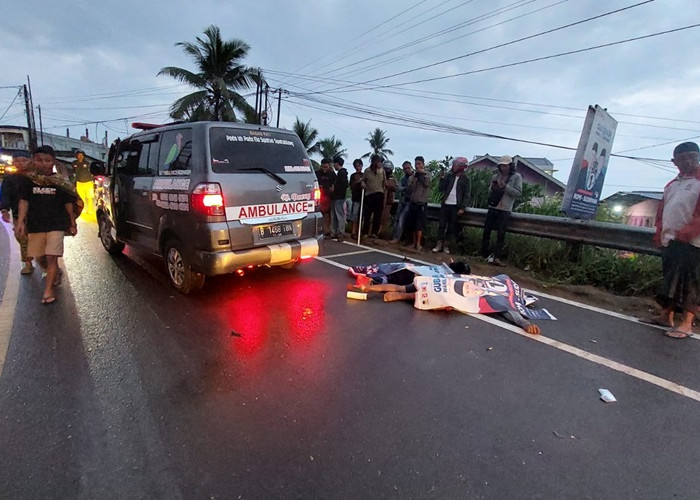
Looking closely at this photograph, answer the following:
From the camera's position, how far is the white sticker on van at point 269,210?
408 centimetres

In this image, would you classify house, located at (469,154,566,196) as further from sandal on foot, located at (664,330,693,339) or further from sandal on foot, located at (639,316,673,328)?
sandal on foot, located at (664,330,693,339)

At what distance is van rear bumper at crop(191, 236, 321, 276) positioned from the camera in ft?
13.1

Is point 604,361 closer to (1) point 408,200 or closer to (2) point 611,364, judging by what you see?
(2) point 611,364

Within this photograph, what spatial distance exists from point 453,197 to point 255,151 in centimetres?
419

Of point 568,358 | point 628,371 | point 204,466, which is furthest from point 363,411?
point 628,371

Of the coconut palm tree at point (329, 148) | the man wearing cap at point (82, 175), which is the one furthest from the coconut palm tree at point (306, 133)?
the man wearing cap at point (82, 175)

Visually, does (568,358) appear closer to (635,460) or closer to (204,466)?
(635,460)

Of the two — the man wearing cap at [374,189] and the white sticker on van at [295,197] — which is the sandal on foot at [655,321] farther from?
the man wearing cap at [374,189]

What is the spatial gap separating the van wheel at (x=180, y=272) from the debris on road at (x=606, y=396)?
4045mm

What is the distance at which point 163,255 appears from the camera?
15.5ft

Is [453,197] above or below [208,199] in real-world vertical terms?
above

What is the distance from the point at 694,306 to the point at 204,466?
4665mm

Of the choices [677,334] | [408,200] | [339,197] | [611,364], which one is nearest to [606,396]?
[611,364]

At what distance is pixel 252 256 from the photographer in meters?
4.23
